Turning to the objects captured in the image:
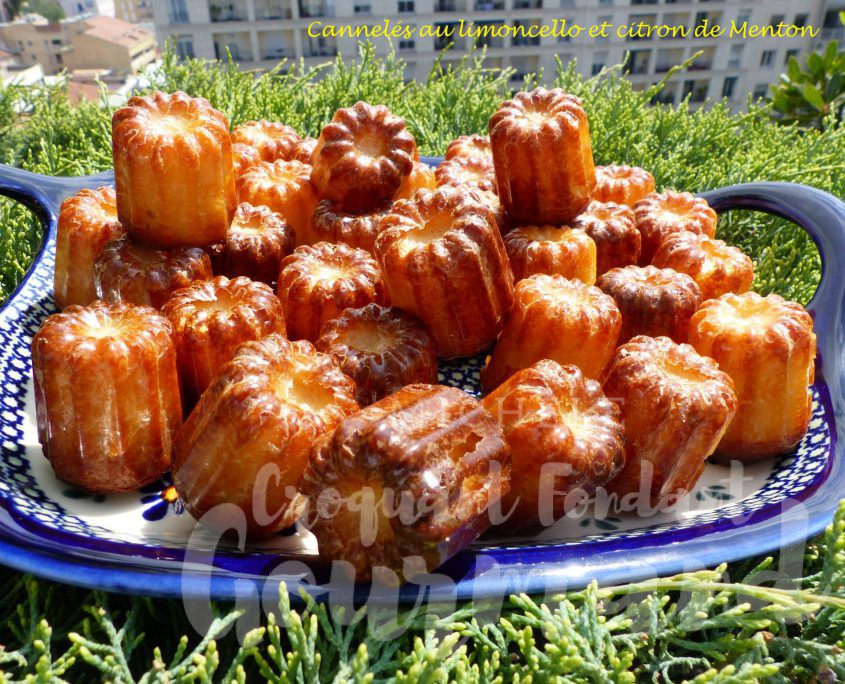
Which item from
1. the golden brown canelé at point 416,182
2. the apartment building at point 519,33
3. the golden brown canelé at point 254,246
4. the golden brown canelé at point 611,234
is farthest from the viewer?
the apartment building at point 519,33

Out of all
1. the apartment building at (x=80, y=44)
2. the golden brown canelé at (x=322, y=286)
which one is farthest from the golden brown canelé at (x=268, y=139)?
the apartment building at (x=80, y=44)

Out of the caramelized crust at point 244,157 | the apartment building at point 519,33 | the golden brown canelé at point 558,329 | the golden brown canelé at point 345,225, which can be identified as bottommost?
the apartment building at point 519,33

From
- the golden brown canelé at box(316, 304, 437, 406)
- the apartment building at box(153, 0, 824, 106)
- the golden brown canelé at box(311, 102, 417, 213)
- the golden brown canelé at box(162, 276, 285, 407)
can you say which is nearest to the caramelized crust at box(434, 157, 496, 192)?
the golden brown canelé at box(311, 102, 417, 213)

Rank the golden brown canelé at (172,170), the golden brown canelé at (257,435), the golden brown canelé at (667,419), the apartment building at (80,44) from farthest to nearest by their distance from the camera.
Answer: the apartment building at (80,44) → the golden brown canelé at (172,170) → the golden brown canelé at (667,419) → the golden brown canelé at (257,435)

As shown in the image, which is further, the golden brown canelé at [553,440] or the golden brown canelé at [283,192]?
the golden brown canelé at [283,192]

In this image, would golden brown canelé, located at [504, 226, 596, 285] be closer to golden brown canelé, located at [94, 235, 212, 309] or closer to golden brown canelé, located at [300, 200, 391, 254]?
golden brown canelé, located at [300, 200, 391, 254]

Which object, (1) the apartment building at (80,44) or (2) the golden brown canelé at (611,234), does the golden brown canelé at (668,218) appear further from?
(1) the apartment building at (80,44)
